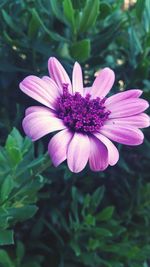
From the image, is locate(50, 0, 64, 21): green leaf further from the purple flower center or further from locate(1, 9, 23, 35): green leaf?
the purple flower center

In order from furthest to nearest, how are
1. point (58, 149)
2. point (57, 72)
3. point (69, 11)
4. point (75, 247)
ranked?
point (75, 247)
point (69, 11)
point (57, 72)
point (58, 149)

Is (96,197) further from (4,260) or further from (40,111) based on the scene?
(40,111)

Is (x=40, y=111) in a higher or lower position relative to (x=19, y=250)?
higher

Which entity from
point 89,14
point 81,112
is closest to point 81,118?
point 81,112

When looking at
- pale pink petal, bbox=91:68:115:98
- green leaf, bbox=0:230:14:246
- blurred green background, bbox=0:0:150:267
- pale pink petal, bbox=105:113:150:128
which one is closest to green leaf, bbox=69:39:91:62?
blurred green background, bbox=0:0:150:267

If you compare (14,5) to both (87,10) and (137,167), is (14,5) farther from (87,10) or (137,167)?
(137,167)

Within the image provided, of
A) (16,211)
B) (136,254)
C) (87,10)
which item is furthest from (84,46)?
(136,254)
